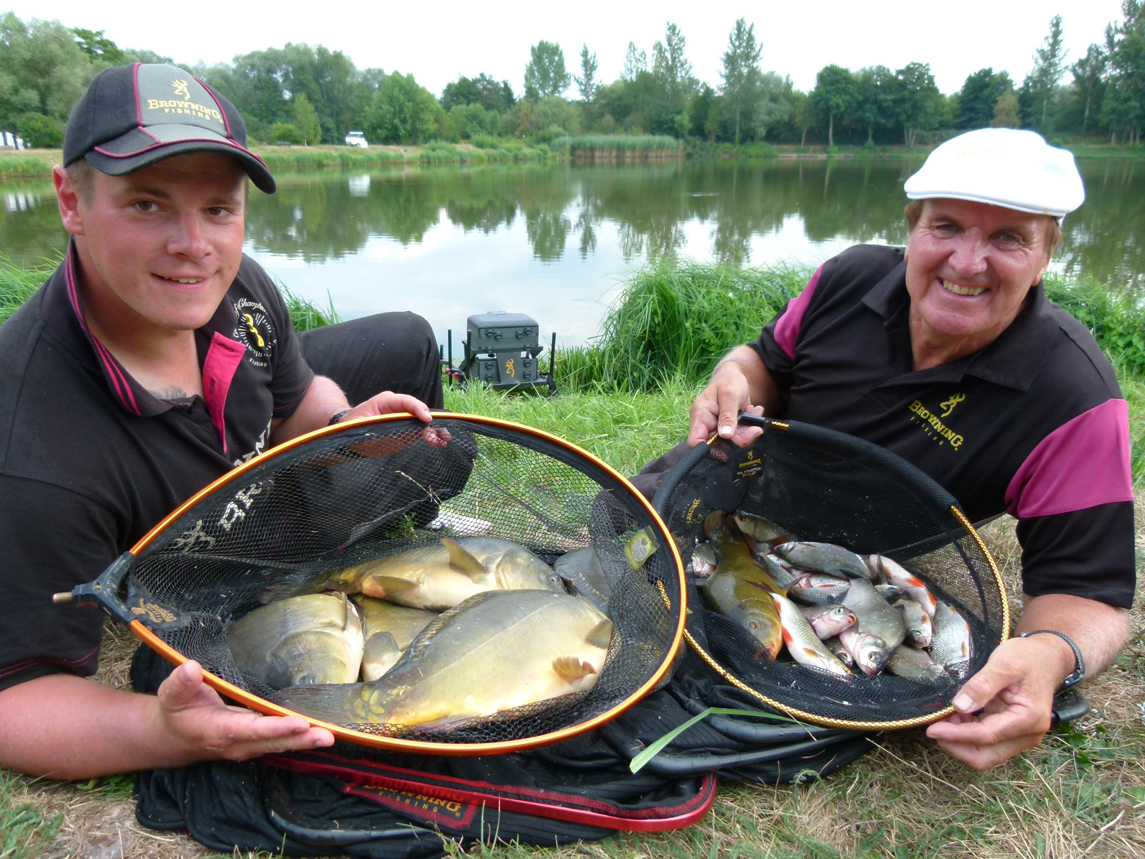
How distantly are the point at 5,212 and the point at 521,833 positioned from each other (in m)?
16.2

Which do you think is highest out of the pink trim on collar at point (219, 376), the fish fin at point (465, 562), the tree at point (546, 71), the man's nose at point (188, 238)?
the tree at point (546, 71)

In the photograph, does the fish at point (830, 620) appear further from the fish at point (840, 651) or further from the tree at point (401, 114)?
the tree at point (401, 114)

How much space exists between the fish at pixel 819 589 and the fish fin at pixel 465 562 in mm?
874

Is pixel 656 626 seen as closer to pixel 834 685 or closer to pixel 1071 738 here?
pixel 834 685

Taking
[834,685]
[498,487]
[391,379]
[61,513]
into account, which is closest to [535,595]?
[498,487]

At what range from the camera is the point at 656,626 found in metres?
1.62

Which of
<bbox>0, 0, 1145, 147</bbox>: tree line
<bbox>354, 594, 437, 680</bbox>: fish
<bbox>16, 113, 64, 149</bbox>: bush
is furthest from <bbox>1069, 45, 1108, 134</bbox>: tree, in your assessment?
<bbox>354, 594, 437, 680</bbox>: fish

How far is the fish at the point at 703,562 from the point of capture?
2.00m

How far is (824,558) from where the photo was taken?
2.09m

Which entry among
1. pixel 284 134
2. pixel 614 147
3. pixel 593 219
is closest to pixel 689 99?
pixel 614 147

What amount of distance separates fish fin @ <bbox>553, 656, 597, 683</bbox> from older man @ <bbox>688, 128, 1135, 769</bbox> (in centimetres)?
69

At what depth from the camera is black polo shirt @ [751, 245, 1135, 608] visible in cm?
167

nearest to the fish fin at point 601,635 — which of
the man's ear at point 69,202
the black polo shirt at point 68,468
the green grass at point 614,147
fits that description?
the black polo shirt at point 68,468

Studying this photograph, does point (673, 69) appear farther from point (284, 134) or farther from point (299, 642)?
point (299, 642)
